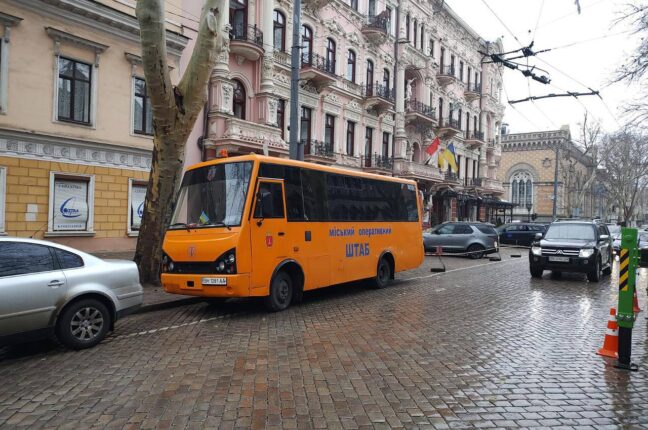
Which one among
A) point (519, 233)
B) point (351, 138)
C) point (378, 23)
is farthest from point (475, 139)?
point (351, 138)

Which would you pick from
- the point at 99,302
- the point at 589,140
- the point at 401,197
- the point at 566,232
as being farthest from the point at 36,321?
the point at 589,140

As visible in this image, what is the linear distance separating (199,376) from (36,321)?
2369 mm

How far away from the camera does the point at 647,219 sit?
114000 millimetres

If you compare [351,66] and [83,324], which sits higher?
[351,66]

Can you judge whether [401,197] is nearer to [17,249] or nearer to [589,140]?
[17,249]

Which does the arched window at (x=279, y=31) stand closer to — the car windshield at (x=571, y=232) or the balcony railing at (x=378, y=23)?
the balcony railing at (x=378, y=23)

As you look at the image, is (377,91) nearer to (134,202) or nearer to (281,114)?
(281,114)

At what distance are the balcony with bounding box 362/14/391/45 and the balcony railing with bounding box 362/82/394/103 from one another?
2.94 metres

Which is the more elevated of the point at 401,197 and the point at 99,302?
the point at 401,197

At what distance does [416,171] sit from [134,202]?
20.9 m

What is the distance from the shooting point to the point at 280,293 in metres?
8.93

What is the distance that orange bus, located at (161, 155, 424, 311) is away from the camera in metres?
8.10

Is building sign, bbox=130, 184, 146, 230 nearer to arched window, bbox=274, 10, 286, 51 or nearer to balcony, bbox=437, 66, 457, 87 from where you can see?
arched window, bbox=274, 10, 286, 51

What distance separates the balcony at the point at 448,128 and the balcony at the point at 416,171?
4.75m
